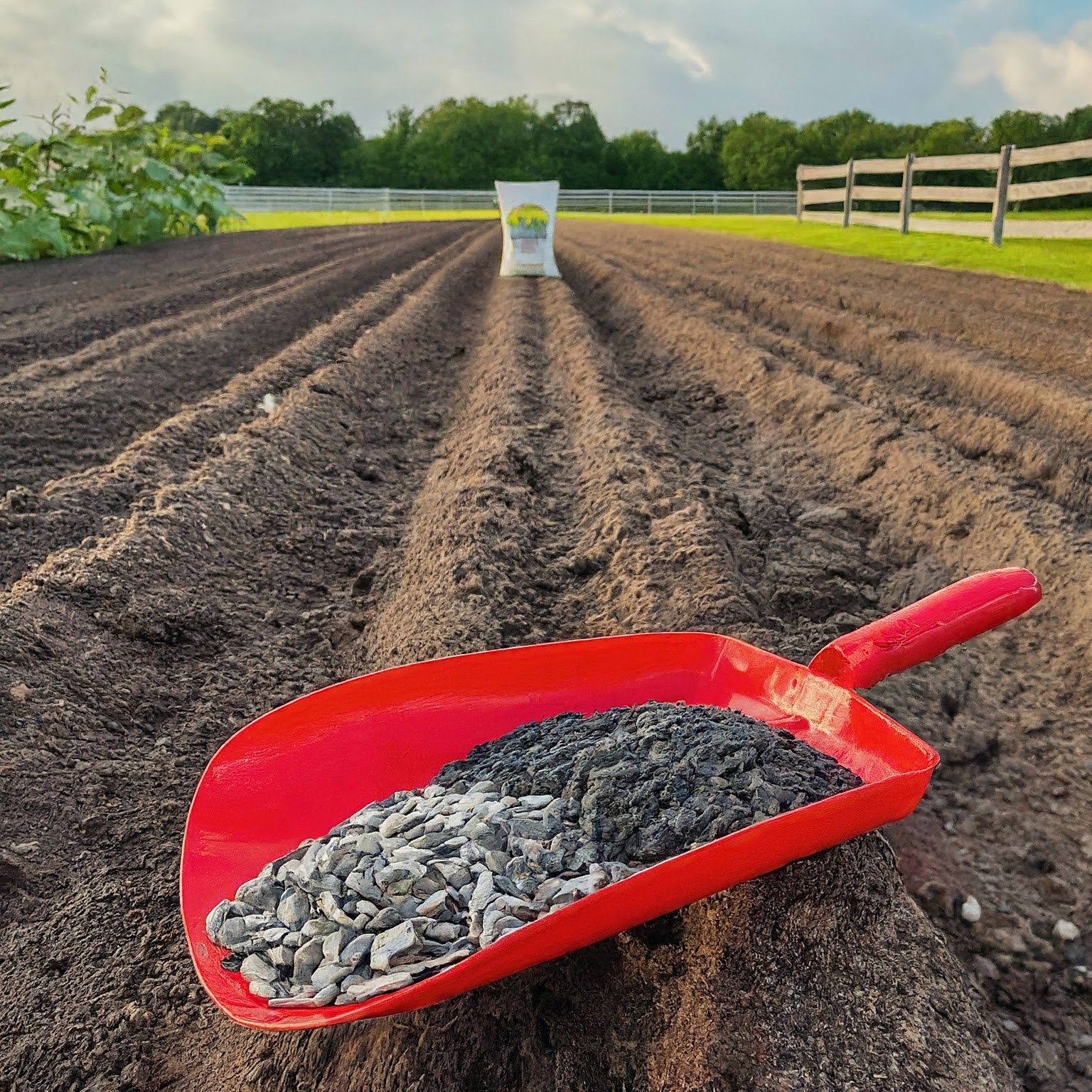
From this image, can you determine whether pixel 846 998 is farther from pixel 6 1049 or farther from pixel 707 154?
pixel 707 154

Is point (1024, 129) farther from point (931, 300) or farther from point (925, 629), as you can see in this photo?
point (925, 629)

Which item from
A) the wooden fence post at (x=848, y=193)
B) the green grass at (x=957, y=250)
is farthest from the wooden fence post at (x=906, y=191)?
the wooden fence post at (x=848, y=193)

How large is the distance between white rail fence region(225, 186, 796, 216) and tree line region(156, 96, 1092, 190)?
433cm

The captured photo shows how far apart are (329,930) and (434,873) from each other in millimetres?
232

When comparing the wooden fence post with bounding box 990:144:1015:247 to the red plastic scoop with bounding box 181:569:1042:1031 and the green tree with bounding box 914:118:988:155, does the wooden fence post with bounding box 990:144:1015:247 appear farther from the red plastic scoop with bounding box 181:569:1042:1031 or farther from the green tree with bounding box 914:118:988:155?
the green tree with bounding box 914:118:988:155

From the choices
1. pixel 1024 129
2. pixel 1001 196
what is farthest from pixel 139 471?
pixel 1024 129

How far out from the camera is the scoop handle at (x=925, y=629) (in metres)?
2.24

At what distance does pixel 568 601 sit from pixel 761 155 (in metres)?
46.0

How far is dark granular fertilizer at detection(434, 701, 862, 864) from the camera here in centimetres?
188

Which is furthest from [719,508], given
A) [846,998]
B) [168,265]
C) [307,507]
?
[168,265]

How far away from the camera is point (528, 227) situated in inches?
502

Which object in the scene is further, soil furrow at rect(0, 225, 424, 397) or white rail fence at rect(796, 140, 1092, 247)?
white rail fence at rect(796, 140, 1092, 247)

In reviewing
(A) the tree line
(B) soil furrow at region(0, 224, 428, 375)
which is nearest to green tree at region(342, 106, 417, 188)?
(A) the tree line

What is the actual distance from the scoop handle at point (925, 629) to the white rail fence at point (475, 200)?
3707 centimetres
